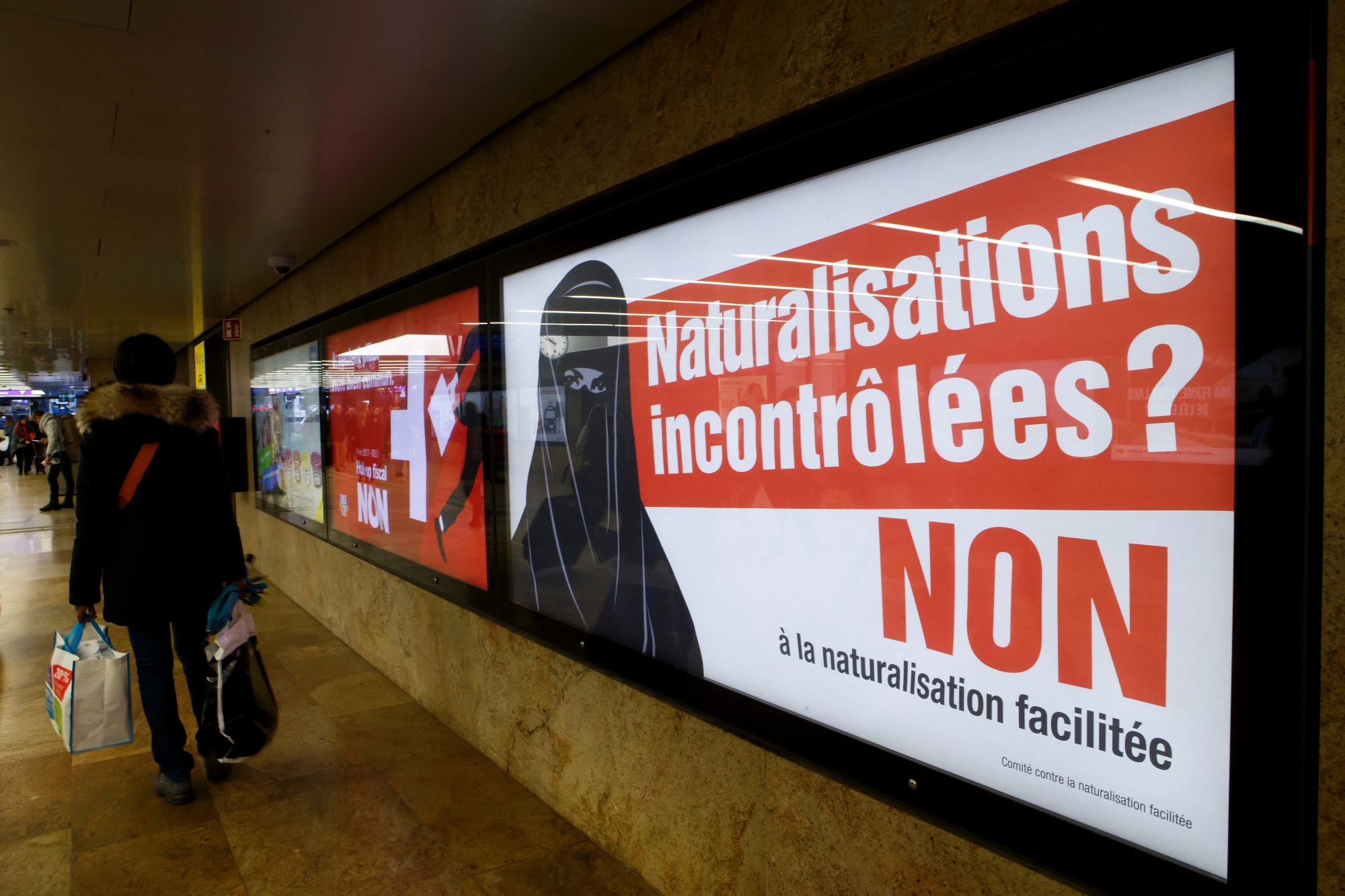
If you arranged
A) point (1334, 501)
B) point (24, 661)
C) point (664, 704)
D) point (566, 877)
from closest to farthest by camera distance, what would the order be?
point (1334, 501)
point (664, 704)
point (566, 877)
point (24, 661)

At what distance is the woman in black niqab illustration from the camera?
100 inches

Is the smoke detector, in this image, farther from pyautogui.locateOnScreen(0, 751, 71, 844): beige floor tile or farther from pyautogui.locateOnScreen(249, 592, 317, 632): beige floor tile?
pyautogui.locateOnScreen(0, 751, 71, 844): beige floor tile

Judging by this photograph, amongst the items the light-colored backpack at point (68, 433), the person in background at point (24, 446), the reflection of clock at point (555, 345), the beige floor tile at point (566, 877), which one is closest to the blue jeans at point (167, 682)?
the beige floor tile at point (566, 877)

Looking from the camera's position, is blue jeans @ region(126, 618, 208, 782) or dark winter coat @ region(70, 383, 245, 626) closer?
dark winter coat @ region(70, 383, 245, 626)

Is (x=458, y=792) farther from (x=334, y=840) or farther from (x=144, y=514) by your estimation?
(x=144, y=514)

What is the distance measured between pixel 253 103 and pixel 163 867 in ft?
9.63

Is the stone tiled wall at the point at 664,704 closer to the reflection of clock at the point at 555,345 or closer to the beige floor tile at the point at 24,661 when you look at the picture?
the reflection of clock at the point at 555,345

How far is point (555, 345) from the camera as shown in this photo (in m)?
3.01

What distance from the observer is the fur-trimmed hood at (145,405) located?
3.12 metres

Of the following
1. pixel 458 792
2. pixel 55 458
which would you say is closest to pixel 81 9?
pixel 458 792

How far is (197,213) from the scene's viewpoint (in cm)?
474

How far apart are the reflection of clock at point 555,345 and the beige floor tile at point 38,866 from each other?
250 centimetres

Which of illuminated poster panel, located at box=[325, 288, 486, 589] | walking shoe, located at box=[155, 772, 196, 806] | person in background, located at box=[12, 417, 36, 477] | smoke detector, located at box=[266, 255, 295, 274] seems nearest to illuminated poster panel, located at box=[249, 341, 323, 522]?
illuminated poster panel, located at box=[325, 288, 486, 589]

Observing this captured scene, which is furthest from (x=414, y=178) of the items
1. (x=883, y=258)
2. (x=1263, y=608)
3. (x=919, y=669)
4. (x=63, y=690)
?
(x=1263, y=608)
